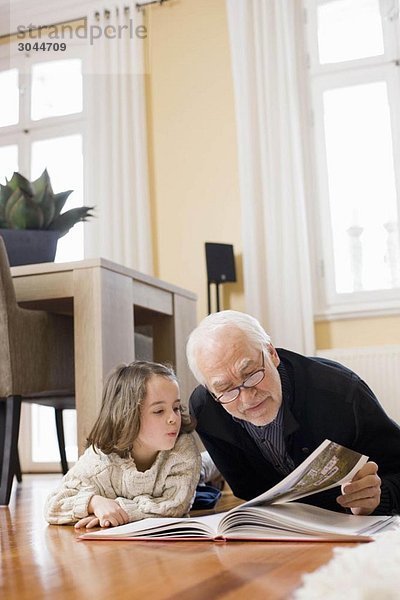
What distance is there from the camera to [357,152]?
4.76m

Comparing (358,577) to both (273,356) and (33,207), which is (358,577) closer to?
(273,356)

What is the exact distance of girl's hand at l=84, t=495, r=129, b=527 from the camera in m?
1.63

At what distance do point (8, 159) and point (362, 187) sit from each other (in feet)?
9.01

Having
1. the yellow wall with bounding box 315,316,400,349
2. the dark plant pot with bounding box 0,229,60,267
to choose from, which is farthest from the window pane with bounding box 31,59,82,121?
the dark plant pot with bounding box 0,229,60,267

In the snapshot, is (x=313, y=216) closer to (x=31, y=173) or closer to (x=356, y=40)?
(x=356, y=40)

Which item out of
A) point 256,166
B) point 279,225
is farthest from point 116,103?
point 279,225

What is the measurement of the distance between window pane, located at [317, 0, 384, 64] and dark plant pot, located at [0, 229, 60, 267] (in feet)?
9.14

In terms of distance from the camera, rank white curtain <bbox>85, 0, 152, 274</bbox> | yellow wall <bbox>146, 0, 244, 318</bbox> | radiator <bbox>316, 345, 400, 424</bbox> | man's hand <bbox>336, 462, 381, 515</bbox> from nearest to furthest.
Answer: man's hand <bbox>336, 462, 381, 515</bbox> < radiator <bbox>316, 345, 400, 424</bbox> < yellow wall <bbox>146, 0, 244, 318</bbox> < white curtain <bbox>85, 0, 152, 274</bbox>

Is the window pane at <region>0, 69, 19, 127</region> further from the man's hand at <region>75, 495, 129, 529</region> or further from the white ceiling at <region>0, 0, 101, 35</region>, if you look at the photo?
the man's hand at <region>75, 495, 129, 529</region>

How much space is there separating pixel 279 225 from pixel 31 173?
6.73 feet

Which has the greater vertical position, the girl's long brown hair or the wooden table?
the wooden table

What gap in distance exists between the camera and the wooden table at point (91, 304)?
7.97ft

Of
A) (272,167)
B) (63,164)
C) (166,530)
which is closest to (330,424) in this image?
(166,530)

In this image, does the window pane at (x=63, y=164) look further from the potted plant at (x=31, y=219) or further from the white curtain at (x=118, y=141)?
the potted plant at (x=31, y=219)
